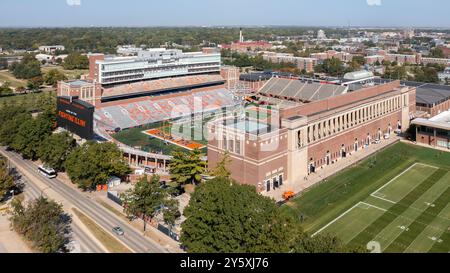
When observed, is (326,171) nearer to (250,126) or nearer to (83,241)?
(250,126)

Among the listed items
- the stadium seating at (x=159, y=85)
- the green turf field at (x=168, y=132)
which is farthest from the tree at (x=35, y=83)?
the green turf field at (x=168, y=132)

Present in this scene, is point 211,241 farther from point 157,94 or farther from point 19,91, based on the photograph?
point 19,91

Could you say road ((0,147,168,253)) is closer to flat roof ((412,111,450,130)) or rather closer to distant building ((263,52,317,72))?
flat roof ((412,111,450,130))

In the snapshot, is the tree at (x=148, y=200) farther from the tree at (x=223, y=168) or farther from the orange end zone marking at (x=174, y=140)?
the orange end zone marking at (x=174, y=140)

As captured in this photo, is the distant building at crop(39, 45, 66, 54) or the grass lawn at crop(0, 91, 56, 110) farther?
the distant building at crop(39, 45, 66, 54)

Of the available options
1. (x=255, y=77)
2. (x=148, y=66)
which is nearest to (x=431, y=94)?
(x=255, y=77)

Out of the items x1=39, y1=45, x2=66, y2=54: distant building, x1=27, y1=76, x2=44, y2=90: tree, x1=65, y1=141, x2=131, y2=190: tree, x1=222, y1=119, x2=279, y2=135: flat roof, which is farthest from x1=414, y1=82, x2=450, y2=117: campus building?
x1=39, y1=45, x2=66, y2=54: distant building

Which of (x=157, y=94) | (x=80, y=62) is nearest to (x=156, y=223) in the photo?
(x=157, y=94)
